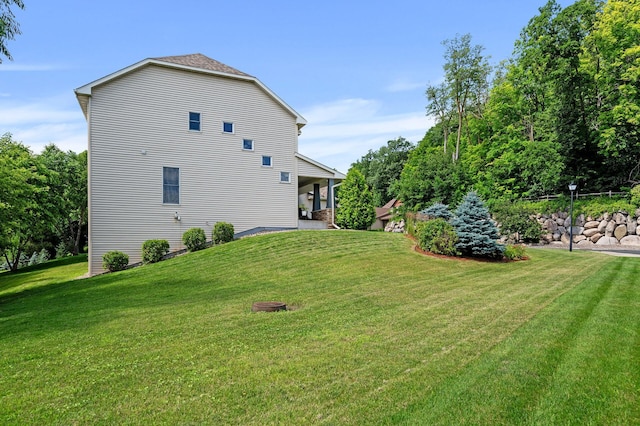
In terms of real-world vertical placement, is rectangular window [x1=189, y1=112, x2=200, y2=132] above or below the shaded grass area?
above

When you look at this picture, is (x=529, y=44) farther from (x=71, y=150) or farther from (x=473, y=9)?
(x=71, y=150)

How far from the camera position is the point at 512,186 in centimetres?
2923

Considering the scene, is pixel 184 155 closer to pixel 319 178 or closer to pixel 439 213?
pixel 319 178

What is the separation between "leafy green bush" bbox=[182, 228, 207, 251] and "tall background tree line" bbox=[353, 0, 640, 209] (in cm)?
1819

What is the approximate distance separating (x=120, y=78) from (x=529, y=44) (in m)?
27.0

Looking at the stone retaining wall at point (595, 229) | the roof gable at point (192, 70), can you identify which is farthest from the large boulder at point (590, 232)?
the roof gable at point (192, 70)

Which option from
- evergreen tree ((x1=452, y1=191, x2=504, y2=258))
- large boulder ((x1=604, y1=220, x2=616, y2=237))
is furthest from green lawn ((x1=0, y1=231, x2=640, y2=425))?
large boulder ((x1=604, y1=220, x2=616, y2=237))

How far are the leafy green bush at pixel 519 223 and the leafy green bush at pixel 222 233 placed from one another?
1851 cm

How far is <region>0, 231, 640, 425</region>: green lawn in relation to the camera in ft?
9.70

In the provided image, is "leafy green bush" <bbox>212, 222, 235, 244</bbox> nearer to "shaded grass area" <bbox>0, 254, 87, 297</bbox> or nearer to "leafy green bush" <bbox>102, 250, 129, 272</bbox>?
"leafy green bush" <bbox>102, 250, 129, 272</bbox>

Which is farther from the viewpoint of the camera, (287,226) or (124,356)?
(287,226)

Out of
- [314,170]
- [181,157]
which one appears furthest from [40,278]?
[314,170]

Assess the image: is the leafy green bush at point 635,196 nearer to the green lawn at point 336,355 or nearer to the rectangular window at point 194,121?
the green lawn at point 336,355

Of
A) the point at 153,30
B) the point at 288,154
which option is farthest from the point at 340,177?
the point at 153,30
